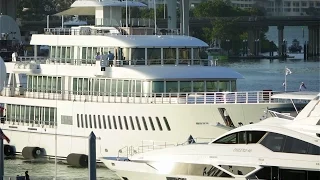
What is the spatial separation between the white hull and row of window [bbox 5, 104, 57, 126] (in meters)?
0.19

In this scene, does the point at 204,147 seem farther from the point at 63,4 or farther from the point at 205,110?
the point at 63,4

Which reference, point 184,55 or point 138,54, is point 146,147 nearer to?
point 138,54

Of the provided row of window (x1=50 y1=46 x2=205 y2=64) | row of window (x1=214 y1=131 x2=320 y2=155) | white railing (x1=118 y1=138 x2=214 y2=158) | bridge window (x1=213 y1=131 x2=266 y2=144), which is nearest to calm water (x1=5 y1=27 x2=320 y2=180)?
white railing (x1=118 y1=138 x2=214 y2=158)

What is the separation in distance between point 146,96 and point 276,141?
44.6 ft

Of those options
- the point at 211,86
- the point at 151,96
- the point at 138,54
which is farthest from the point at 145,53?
the point at 211,86

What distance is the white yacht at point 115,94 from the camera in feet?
169

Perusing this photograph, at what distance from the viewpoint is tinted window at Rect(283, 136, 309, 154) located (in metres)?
40.6

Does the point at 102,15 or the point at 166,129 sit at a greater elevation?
the point at 102,15

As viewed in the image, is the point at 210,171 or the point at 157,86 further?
the point at 157,86

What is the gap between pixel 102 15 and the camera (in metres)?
61.5

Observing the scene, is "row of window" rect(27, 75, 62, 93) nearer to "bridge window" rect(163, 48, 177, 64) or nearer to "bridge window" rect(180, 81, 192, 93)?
"bridge window" rect(163, 48, 177, 64)

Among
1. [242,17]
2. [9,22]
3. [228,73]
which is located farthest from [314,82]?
[242,17]

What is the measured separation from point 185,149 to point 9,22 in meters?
91.7

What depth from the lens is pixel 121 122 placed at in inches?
2120
